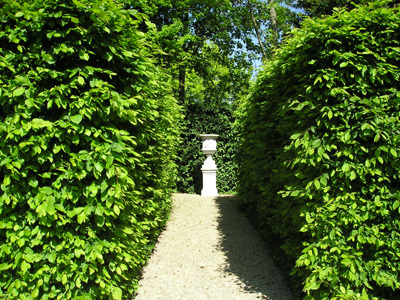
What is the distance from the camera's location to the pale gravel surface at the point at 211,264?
13.0 feet

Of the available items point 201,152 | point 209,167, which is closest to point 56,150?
point 209,167

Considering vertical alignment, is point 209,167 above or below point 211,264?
above

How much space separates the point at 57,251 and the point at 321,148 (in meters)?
2.60

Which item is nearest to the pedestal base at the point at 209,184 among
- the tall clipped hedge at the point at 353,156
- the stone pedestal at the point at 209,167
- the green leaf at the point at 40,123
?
the stone pedestal at the point at 209,167

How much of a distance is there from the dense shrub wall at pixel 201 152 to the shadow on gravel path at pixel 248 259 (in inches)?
118

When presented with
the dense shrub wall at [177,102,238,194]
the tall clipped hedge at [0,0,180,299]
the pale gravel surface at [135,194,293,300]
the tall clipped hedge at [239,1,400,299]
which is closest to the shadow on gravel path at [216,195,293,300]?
the pale gravel surface at [135,194,293,300]

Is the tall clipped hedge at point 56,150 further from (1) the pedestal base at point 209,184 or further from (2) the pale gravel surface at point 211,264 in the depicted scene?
(1) the pedestal base at point 209,184

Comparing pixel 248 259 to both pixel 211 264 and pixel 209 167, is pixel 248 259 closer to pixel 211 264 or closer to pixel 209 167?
pixel 211 264

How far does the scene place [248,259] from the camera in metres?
4.91

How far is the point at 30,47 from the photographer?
2.48 meters

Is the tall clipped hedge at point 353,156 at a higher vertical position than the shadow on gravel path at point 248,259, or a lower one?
higher

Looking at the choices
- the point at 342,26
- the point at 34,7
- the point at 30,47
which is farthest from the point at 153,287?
the point at 342,26

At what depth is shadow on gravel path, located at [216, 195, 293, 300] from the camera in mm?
4008

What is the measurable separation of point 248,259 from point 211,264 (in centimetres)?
64
